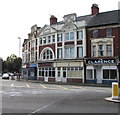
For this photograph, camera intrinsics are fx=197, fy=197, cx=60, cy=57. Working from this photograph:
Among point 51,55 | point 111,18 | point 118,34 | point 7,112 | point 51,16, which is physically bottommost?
point 7,112

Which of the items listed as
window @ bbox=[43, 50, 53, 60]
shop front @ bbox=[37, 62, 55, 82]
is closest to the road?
shop front @ bbox=[37, 62, 55, 82]

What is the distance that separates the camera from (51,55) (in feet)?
131

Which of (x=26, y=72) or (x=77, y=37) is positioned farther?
(x=26, y=72)

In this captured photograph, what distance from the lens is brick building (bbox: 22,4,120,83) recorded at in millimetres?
32594

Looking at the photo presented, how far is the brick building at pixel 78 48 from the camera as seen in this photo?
32.6m

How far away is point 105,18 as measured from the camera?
35.1 m

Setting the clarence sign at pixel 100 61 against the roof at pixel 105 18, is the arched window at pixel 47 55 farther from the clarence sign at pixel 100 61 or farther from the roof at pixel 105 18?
the roof at pixel 105 18

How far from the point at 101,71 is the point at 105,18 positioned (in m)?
9.63

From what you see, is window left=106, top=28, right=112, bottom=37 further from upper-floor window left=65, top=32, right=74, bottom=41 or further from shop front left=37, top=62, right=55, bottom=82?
shop front left=37, top=62, right=55, bottom=82

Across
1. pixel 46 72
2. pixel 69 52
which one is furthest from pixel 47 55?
pixel 69 52

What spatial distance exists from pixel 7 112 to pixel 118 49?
25.8 metres

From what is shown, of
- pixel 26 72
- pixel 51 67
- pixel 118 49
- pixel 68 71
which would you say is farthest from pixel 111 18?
pixel 26 72

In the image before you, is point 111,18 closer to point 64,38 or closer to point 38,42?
point 64,38

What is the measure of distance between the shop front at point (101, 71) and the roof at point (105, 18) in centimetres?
646
